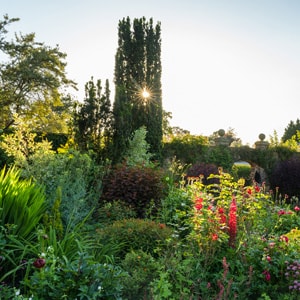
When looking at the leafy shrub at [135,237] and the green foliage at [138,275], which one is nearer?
the green foliage at [138,275]

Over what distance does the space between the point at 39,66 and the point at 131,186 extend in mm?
16038

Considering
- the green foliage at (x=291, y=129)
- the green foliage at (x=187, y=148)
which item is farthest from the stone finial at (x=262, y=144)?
the green foliage at (x=291, y=129)

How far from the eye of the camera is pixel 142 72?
1394 cm

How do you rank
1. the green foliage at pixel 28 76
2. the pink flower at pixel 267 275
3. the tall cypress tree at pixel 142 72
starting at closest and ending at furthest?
Result: 1. the pink flower at pixel 267 275
2. the tall cypress tree at pixel 142 72
3. the green foliage at pixel 28 76

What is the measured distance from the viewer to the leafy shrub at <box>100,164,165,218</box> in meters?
6.38

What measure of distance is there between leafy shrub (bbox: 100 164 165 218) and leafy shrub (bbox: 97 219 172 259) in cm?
184

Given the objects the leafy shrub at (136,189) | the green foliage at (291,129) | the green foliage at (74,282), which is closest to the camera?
the green foliage at (74,282)

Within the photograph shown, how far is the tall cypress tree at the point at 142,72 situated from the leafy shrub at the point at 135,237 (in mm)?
8621

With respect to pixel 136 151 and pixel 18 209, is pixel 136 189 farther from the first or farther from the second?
pixel 136 151

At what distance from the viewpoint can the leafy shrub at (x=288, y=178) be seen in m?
10.8

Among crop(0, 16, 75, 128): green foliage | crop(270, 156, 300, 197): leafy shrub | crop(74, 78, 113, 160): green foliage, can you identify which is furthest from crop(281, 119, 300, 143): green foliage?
crop(74, 78, 113, 160): green foliage

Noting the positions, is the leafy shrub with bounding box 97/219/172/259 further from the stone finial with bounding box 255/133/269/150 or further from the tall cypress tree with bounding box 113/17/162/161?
the stone finial with bounding box 255/133/269/150

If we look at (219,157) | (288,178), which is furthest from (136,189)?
(219,157)

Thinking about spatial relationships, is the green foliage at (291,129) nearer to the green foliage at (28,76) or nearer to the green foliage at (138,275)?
the green foliage at (28,76)
